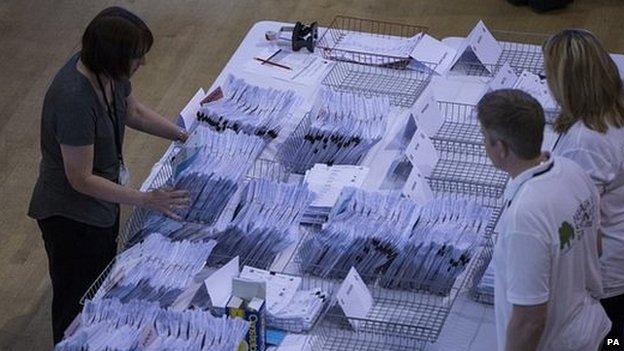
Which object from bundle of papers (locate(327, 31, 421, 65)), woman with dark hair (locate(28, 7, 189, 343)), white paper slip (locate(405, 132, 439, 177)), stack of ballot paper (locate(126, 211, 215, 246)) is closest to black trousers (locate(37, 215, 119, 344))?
woman with dark hair (locate(28, 7, 189, 343))

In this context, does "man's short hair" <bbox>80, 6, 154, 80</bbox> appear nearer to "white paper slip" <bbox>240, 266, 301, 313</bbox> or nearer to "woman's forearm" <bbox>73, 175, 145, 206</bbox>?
"woman's forearm" <bbox>73, 175, 145, 206</bbox>

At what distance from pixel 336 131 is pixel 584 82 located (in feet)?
4.08

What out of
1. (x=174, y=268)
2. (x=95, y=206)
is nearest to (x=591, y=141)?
(x=174, y=268)

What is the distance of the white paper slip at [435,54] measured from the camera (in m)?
5.31

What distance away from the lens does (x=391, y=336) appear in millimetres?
3764

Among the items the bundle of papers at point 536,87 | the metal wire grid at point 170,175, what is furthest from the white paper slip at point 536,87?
the metal wire grid at point 170,175

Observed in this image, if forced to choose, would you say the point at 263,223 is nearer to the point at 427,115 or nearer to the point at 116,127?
the point at 116,127

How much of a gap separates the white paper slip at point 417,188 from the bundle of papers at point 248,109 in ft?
2.30

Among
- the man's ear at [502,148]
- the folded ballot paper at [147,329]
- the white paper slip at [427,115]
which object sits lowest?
the white paper slip at [427,115]

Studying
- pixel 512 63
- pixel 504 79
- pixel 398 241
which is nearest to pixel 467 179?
pixel 398 241

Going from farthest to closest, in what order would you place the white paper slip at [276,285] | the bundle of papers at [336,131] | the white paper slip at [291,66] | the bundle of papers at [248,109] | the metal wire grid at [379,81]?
1. the white paper slip at [291,66]
2. the metal wire grid at [379,81]
3. the bundle of papers at [248,109]
4. the bundle of papers at [336,131]
5. the white paper slip at [276,285]

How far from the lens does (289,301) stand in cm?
389

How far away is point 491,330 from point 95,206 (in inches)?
56.8

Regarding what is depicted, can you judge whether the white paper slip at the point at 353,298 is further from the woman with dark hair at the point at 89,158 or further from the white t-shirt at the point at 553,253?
the woman with dark hair at the point at 89,158
